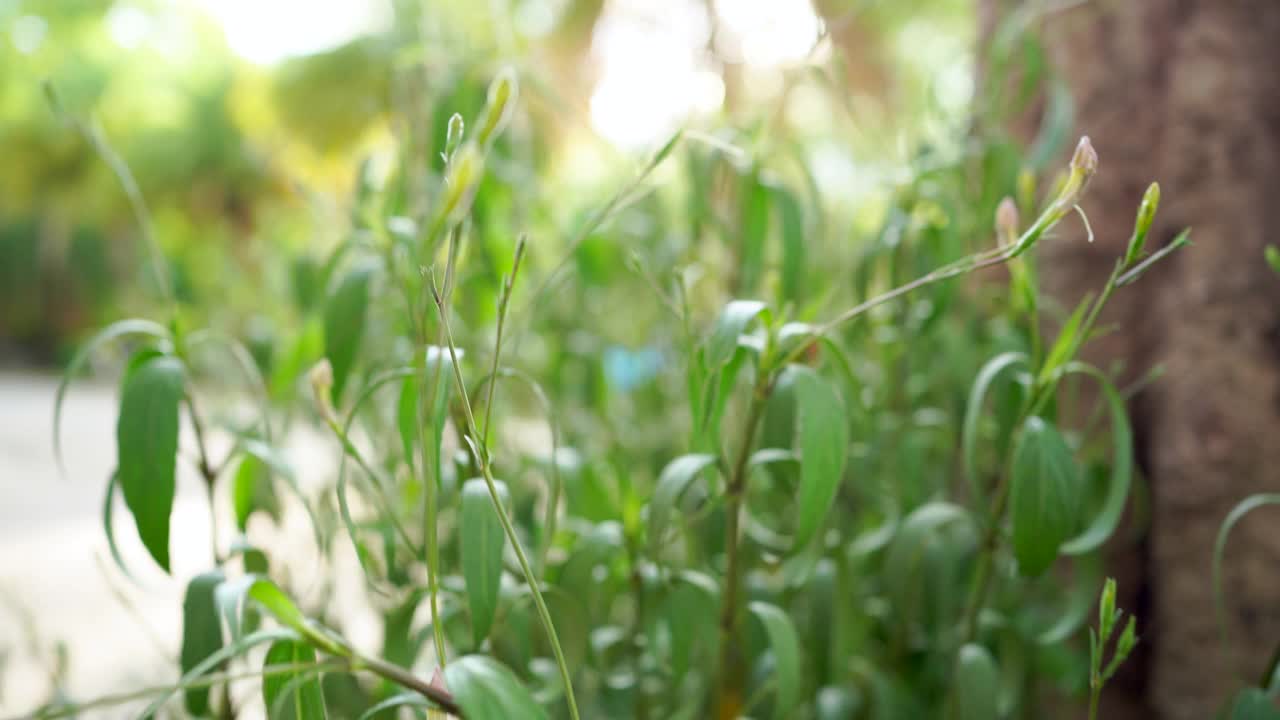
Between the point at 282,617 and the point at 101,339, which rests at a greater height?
the point at 101,339

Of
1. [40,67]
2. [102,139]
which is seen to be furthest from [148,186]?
[102,139]

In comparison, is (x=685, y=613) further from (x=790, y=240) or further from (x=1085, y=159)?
(x=1085, y=159)

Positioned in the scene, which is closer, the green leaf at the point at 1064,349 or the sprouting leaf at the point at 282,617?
the sprouting leaf at the point at 282,617

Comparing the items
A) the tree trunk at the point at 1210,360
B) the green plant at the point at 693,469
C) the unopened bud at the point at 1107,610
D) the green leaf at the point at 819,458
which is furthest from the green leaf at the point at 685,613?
the tree trunk at the point at 1210,360

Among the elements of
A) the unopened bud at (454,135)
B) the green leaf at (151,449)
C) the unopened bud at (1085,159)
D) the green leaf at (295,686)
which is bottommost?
the green leaf at (295,686)

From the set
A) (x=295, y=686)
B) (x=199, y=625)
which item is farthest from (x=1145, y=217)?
(x=199, y=625)

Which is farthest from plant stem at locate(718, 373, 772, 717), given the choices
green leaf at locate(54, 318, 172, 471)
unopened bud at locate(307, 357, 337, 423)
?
green leaf at locate(54, 318, 172, 471)

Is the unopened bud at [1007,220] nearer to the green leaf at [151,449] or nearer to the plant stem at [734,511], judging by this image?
the plant stem at [734,511]
